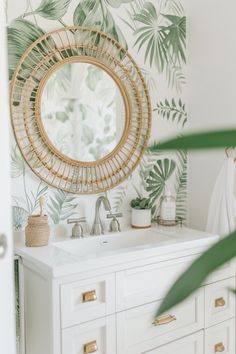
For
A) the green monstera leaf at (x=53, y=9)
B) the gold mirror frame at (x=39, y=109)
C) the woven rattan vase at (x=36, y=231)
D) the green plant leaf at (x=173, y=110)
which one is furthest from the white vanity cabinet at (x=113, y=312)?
the green monstera leaf at (x=53, y=9)

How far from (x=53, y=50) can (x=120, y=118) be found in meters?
0.52

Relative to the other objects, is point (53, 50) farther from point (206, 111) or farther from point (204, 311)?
point (204, 311)

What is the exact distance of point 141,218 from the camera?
7.19 ft

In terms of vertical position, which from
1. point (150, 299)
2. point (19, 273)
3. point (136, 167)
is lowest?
point (150, 299)

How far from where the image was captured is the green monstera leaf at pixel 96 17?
2.05m

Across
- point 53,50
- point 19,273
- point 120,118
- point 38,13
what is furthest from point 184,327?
point 38,13

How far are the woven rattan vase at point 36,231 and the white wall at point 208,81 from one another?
102 cm

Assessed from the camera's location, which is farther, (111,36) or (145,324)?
(111,36)

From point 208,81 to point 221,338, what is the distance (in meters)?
1.45

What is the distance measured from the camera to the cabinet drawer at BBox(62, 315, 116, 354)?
60.1 inches

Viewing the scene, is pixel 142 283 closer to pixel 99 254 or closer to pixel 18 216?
pixel 99 254

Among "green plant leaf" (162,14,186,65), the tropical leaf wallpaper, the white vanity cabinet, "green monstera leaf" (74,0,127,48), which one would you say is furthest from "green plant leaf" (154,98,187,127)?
the white vanity cabinet

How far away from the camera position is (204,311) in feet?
6.31

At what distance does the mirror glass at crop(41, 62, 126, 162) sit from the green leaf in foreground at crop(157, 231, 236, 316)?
5.69ft
